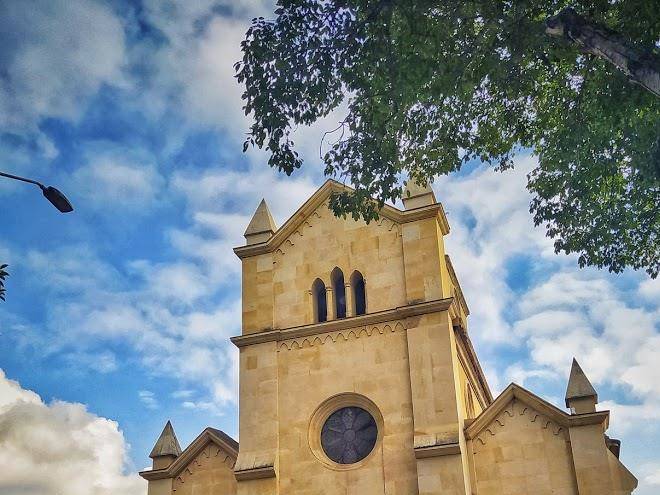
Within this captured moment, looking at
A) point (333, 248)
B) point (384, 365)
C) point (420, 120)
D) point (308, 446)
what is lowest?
point (308, 446)

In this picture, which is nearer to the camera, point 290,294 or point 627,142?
point 627,142

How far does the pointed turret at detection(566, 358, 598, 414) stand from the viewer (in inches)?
939

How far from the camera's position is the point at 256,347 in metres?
27.6

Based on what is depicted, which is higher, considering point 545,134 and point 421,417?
point 545,134

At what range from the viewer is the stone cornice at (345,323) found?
25734mm

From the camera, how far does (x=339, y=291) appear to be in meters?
27.8

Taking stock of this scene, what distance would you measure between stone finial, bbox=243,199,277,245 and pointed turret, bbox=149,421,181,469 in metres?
6.98

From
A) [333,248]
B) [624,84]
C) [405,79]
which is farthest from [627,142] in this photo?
[333,248]

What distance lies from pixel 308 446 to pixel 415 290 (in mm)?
5695

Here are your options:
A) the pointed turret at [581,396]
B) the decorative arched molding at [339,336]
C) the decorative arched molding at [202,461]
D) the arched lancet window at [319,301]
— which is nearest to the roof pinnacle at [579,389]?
the pointed turret at [581,396]

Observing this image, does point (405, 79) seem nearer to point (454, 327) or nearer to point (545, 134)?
point (545, 134)

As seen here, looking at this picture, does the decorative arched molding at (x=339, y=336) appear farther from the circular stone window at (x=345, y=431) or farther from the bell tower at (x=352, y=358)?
the circular stone window at (x=345, y=431)

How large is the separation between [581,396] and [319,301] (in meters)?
8.70

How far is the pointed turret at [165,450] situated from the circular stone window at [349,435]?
514 cm
